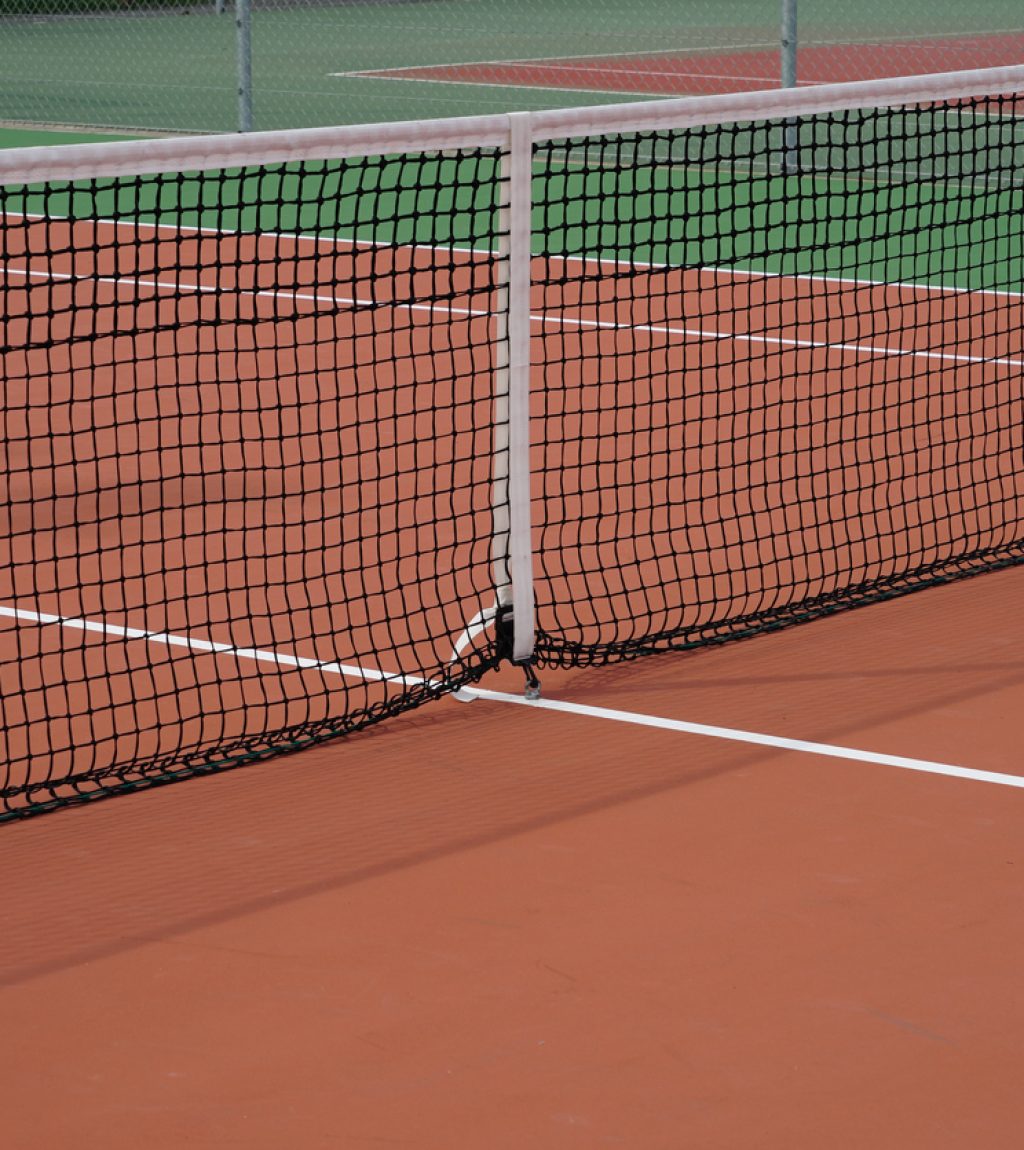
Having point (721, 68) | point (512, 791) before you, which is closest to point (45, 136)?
point (721, 68)

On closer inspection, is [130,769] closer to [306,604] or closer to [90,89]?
[306,604]

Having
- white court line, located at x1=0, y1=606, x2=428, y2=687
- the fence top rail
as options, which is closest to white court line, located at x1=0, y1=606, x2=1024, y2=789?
white court line, located at x1=0, y1=606, x2=428, y2=687

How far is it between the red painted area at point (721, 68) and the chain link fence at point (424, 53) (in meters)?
0.04

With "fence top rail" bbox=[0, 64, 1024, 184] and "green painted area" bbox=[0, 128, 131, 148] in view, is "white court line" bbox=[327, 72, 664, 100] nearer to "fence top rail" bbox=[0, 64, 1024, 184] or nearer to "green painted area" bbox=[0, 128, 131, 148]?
"green painted area" bbox=[0, 128, 131, 148]

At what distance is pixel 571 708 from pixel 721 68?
789 inches

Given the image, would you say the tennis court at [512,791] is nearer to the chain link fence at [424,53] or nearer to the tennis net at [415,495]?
the tennis net at [415,495]

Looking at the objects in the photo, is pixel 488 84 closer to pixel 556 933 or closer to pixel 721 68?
pixel 721 68

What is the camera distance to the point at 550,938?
15.4 feet

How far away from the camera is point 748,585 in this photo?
24.0 feet

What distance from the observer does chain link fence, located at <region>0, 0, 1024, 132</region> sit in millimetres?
21766

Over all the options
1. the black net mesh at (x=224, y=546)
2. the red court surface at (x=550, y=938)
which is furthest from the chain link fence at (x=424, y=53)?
the red court surface at (x=550, y=938)

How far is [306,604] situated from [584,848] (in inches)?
82.3

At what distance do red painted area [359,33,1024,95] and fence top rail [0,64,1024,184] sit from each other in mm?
15205

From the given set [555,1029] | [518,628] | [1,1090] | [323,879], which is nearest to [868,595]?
[518,628]
